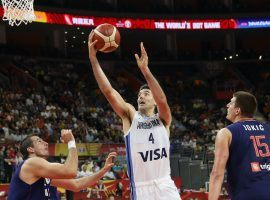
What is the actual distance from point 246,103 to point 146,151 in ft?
4.06


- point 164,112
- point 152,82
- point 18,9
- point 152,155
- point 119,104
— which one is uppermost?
point 18,9

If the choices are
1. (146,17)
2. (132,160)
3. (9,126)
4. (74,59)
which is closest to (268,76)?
(146,17)

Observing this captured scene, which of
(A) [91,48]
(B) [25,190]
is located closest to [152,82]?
(A) [91,48]

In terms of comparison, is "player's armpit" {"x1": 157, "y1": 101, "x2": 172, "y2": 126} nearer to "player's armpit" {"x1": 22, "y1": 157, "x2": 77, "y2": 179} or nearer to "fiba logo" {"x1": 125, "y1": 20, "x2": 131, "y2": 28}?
"player's armpit" {"x1": 22, "y1": 157, "x2": 77, "y2": 179}

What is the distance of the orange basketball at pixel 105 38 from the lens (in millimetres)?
6363

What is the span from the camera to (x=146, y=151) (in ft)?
19.2

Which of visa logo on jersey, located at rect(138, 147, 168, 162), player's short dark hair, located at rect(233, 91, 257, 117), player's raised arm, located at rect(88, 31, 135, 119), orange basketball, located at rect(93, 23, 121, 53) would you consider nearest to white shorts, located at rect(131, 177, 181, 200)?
visa logo on jersey, located at rect(138, 147, 168, 162)

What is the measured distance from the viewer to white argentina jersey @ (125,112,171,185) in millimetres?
5812

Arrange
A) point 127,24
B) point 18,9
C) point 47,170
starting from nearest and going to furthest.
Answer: point 47,170
point 18,9
point 127,24

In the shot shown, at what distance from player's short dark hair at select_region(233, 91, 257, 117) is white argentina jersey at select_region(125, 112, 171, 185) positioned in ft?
3.50

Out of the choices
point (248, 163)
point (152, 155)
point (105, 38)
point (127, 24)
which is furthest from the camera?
point (127, 24)

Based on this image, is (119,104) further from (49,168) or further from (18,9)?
(18,9)

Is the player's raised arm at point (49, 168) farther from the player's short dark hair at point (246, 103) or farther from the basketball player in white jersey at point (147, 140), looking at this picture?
the player's short dark hair at point (246, 103)

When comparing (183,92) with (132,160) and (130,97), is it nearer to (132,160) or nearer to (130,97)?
(130,97)
